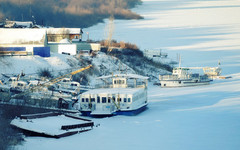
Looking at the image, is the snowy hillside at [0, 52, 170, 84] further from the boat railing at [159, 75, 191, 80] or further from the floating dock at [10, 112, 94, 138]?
the floating dock at [10, 112, 94, 138]

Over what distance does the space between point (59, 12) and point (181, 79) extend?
1571 inches

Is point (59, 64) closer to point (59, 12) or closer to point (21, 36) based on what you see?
point (21, 36)

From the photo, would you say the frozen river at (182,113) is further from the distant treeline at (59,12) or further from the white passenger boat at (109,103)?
the distant treeline at (59,12)

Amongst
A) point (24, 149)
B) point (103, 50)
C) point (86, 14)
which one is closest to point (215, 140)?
point (24, 149)

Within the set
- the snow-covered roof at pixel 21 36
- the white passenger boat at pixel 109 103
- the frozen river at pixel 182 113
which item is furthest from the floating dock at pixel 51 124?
the snow-covered roof at pixel 21 36

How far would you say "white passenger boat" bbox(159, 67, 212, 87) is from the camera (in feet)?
158

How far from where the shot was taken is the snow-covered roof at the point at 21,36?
44.0 m

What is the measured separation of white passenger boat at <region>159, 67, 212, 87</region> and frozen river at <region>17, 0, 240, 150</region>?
1374 millimetres

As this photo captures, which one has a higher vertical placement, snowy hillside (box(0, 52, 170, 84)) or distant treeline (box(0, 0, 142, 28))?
distant treeline (box(0, 0, 142, 28))

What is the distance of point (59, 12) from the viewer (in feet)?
273

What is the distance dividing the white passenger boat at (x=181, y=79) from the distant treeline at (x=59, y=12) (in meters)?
27.4

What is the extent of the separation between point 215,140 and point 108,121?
7.28 m

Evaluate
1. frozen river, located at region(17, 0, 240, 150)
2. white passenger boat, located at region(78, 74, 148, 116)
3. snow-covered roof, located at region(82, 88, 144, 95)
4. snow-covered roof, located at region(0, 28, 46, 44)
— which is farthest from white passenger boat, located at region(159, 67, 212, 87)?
white passenger boat, located at region(78, 74, 148, 116)

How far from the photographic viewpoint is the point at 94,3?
363ft
